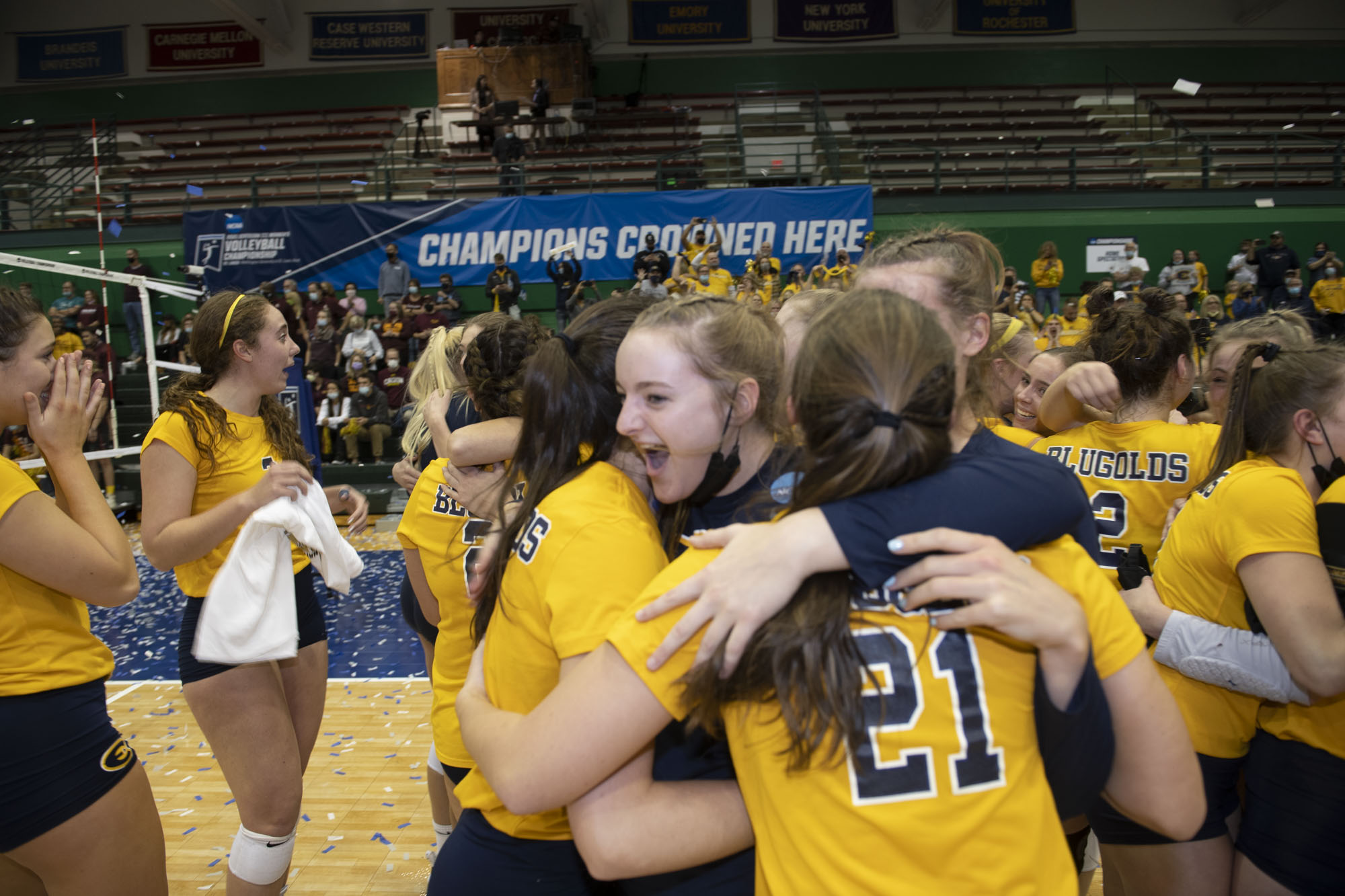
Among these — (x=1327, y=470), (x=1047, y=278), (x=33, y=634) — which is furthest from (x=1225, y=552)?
(x=1047, y=278)

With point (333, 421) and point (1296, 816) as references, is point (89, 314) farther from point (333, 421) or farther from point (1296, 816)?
point (1296, 816)

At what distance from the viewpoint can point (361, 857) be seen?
322 cm

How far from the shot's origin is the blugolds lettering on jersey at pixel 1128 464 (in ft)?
7.61

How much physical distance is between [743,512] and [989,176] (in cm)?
Result: 1728

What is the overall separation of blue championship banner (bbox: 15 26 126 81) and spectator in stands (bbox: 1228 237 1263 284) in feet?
77.1

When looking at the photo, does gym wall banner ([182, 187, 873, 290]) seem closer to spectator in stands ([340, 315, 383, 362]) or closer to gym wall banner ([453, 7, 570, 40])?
spectator in stands ([340, 315, 383, 362])

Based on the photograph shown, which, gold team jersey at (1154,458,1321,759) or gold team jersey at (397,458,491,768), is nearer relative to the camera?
gold team jersey at (1154,458,1321,759)

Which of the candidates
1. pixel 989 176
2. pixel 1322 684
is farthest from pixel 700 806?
pixel 989 176

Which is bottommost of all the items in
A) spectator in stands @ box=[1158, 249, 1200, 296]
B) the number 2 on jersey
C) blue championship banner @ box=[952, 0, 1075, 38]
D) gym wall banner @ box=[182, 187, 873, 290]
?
the number 2 on jersey

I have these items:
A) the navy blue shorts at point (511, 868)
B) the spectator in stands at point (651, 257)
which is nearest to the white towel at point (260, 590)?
the navy blue shorts at point (511, 868)

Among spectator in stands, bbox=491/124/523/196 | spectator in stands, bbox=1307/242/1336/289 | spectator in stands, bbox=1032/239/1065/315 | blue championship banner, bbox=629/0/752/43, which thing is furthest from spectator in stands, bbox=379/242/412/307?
spectator in stands, bbox=1307/242/1336/289

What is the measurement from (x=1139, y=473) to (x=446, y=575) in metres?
1.88

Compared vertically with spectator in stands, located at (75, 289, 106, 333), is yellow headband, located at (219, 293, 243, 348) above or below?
below

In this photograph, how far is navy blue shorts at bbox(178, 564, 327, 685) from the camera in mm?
2467
